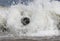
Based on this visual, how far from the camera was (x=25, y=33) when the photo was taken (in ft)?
3.31

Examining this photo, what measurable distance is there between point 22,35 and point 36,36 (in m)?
0.08

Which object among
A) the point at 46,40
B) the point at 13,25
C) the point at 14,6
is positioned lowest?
the point at 46,40

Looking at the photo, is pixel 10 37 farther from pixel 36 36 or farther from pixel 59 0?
pixel 59 0

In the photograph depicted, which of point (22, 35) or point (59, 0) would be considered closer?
point (22, 35)

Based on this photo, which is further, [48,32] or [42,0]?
[42,0]

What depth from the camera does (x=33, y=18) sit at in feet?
3.41

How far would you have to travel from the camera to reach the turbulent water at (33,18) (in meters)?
1.01

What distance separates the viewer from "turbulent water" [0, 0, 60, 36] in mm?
1012

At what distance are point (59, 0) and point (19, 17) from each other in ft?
1.04

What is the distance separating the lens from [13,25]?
1.02 metres

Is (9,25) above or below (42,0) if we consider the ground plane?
below

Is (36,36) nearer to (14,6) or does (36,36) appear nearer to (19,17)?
(19,17)

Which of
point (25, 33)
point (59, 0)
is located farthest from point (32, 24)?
point (59, 0)

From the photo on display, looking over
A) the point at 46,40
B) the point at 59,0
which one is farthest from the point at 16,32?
the point at 59,0
